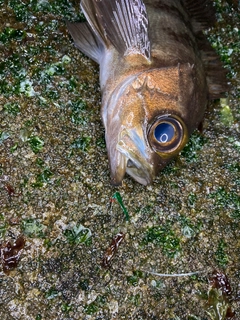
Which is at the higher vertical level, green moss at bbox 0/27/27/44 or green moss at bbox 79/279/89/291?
green moss at bbox 0/27/27/44

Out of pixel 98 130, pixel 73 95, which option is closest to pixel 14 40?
pixel 73 95

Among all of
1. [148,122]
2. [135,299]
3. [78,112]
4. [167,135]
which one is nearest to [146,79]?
[148,122]

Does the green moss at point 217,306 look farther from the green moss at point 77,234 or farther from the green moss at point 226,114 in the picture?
the green moss at point 226,114

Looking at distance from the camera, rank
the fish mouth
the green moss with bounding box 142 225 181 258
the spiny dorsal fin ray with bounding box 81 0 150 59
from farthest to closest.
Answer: the green moss with bounding box 142 225 181 258 < the spiny dorsal fin ray with bounding box 81 0 150 59 < the fish mouth

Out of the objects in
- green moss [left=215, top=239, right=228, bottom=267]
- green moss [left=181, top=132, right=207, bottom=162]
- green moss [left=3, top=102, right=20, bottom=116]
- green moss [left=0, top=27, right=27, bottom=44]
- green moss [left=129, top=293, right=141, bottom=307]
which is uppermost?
green moss [left=0, top=27, right=27, bottom=44]

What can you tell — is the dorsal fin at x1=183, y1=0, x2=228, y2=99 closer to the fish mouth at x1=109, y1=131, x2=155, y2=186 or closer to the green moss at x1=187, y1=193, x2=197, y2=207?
the green moss at x1=187, y1=193, x2=197, y2=207

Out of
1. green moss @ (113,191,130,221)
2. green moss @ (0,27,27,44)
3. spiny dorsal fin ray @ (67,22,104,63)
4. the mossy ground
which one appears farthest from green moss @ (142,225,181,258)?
green moss @ (0,27,27,44)

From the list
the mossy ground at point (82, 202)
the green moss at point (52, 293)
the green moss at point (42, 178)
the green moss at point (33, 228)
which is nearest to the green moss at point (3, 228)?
the mossy ground at point (82, 202)
